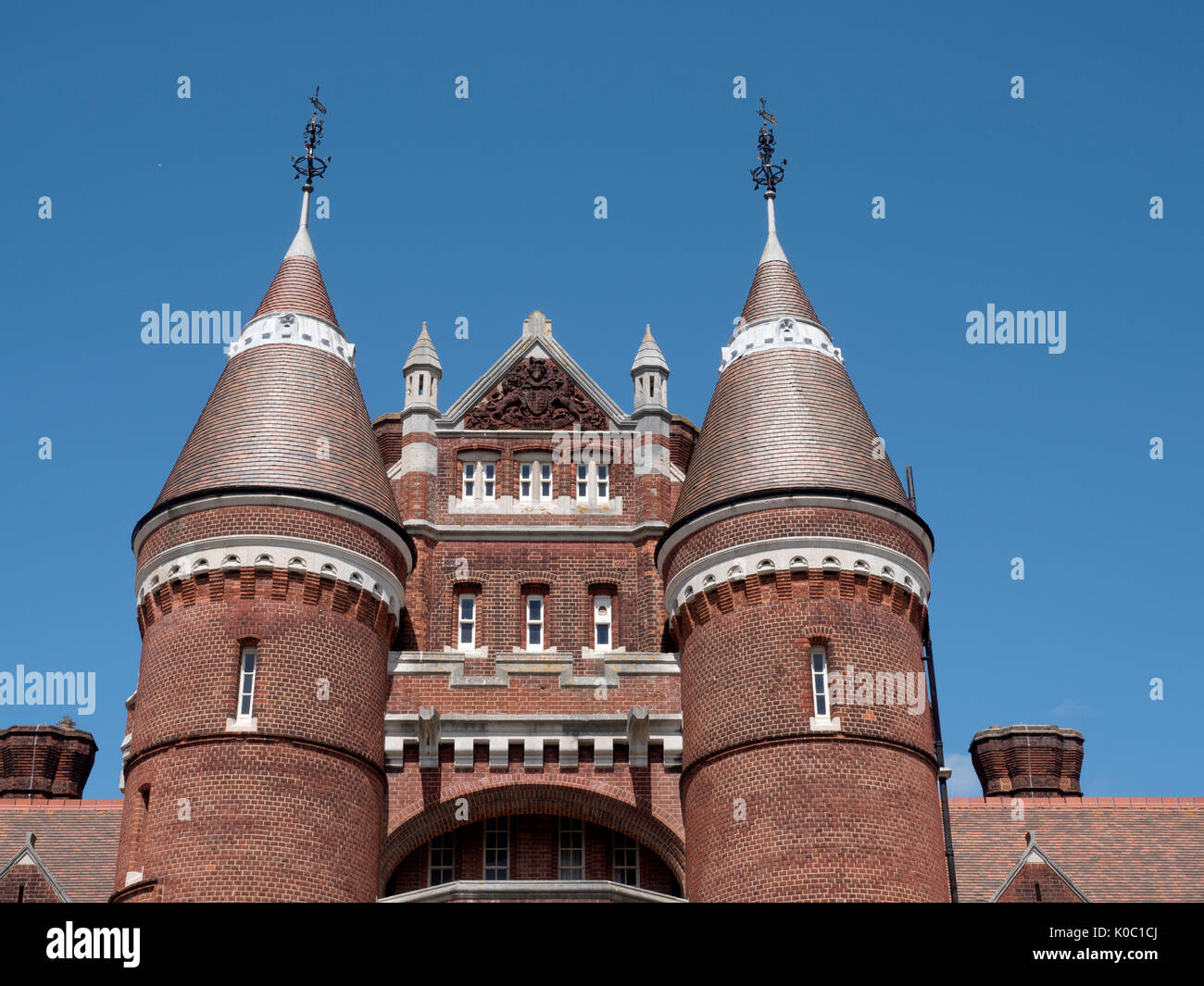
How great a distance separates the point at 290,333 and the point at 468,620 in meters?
6.74

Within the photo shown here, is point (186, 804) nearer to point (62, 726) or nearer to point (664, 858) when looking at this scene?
point (664, 858)

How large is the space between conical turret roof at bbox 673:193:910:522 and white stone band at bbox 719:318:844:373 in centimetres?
2

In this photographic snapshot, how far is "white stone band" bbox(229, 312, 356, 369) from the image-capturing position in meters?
34.2

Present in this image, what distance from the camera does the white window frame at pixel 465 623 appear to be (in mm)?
35125

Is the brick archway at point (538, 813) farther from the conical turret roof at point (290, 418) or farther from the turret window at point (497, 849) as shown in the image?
the conical turret roof at point (290, 418)

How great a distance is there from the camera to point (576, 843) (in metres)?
32.6

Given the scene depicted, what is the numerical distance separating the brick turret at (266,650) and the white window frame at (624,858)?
4.65 meters

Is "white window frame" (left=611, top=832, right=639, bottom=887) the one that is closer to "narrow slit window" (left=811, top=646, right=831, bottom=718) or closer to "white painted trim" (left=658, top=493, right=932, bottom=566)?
"narrow slit window" (left=811, top=646, right=831, bottom=718)

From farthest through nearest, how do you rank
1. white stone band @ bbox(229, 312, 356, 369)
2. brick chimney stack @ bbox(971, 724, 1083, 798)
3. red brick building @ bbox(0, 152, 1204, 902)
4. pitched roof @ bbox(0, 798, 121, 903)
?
1. brick chimney stack @ bbox(971, 724, 1083, 798)
2. pitched roof @ bbox(0, 798, 121, 903)
3. white stone band @ bbox(229, 312, 356, 369)
4. red brick building @ bbox(0, 152, 1204, 902)

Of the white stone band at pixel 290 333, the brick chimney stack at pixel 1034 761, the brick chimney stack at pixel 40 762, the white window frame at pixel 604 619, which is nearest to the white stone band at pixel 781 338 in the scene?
the white window frame at pixel 604 619

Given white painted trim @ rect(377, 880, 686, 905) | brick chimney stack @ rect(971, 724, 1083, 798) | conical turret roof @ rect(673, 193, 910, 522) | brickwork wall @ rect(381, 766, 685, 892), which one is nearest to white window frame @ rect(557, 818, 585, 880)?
brickwork wall @ rect(381, 766, 685, 892)

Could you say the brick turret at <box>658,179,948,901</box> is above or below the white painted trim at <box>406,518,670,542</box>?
below
